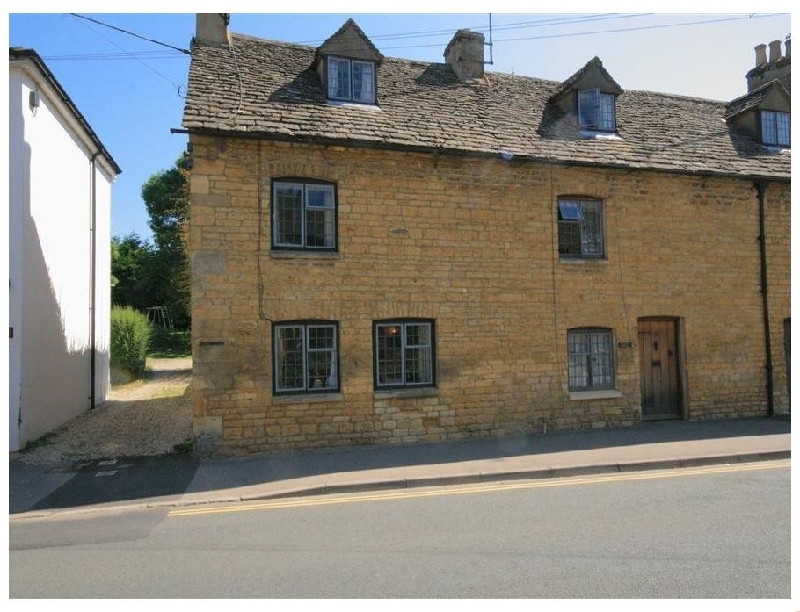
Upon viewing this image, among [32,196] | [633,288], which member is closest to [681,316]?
[633,288]

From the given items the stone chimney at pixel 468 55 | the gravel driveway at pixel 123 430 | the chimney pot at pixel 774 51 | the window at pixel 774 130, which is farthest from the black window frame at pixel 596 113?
the gravel driveway at pixel 123 430

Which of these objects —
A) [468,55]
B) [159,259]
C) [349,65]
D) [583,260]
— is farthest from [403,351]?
[159,259]

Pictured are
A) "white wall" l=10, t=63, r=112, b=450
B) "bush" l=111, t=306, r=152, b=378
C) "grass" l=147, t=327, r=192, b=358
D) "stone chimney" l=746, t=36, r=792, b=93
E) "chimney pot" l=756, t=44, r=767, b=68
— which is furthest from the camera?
"grass" l=147, t=327, r=192, b=358

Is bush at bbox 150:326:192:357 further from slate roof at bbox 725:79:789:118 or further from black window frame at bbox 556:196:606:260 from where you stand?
slate roof at bbox 725:79:789:118

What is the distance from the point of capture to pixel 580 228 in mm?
12656

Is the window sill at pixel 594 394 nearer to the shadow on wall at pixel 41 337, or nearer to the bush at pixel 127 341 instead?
the shadow on wall at pixel 41 337

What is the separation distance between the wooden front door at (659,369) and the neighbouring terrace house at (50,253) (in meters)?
12.4

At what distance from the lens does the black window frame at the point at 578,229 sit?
12.5m

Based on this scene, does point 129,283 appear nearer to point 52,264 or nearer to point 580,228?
point 52,264

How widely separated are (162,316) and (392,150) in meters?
39.4

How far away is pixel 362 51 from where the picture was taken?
12.5 m

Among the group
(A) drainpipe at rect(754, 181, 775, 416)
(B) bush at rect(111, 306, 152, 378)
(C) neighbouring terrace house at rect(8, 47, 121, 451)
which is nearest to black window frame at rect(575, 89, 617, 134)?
(A) drainpipe at rect(754, 181, 775, 416)

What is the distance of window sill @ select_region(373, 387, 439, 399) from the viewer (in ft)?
36.4

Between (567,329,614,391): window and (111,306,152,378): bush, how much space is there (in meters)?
17.0
